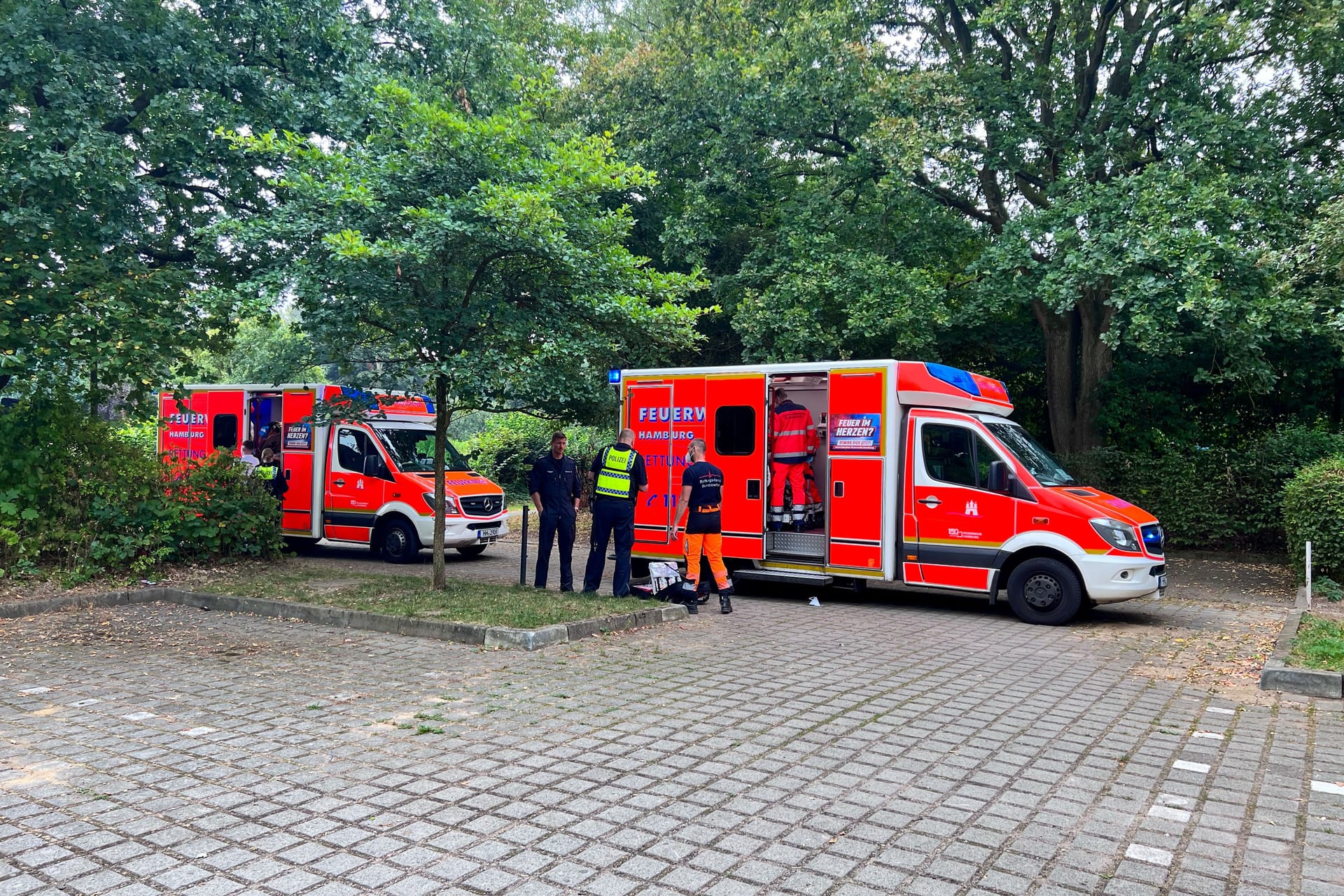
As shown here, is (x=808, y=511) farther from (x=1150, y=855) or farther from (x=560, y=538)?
(x=1150, y=855)

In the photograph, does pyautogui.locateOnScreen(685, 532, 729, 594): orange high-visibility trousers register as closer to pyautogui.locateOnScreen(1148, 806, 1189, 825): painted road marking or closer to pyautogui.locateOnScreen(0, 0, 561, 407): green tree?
pyautogui.locateOnScreen(0, 0, 561, 407): green tree

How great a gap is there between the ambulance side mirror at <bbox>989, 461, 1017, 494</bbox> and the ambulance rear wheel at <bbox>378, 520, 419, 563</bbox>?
28.8 feet

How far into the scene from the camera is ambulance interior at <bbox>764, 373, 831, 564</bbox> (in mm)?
11641

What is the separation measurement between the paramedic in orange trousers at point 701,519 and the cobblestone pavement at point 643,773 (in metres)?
2.37

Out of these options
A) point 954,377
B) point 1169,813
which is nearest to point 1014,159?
point 954,377

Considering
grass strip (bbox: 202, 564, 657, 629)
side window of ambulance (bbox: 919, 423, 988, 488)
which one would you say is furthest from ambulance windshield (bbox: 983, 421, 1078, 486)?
grass strip (bbox: 202, 564, 657, 629)

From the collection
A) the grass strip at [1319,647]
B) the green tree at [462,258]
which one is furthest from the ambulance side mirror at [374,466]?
the grass strip at [1319,647]

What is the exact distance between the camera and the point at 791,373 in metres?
11.8

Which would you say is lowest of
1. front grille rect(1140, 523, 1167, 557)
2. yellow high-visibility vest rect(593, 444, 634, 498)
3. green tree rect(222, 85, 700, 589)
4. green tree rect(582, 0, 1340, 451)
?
front grille rect(1140, 523, 1167, 557)

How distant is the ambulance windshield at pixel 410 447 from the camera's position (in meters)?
15.0

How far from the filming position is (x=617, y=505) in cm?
1058

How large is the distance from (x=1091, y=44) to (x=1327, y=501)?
335 inches

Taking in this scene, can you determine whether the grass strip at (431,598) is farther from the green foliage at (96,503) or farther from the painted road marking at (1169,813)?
the painted road marking at (1169,813)

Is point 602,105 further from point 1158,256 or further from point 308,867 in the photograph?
point 308,867
